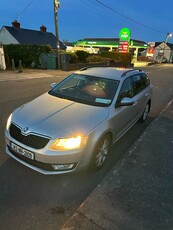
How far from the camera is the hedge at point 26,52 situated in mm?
20469

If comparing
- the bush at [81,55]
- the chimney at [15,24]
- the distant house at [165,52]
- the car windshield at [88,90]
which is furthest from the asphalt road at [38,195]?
the distant house at [165,52]

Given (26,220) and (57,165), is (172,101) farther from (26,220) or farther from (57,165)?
(26,220)

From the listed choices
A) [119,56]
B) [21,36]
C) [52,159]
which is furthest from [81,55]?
[52,159]

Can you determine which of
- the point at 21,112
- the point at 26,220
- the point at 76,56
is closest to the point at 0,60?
the point at 76,56

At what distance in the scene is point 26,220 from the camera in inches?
98.8

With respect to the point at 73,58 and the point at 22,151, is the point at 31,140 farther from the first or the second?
the point at 73,58

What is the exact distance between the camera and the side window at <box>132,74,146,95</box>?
4.94m

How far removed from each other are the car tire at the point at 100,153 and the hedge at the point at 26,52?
62.5ft

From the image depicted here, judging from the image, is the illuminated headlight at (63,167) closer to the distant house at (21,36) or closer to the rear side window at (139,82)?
the rear side window at (139,82)

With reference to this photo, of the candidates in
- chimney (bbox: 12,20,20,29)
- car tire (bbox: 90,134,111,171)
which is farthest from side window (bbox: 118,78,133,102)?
chimney (bbox: 12,20,20,29)

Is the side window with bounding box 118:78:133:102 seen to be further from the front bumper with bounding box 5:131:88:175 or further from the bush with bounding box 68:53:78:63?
the bush with bounding box 68:53:78:63

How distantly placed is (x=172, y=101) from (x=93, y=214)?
26.6ft

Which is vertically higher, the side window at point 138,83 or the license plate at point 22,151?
the side window at point 138,83

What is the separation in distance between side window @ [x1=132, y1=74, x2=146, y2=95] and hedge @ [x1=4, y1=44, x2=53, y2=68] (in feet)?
56.5
